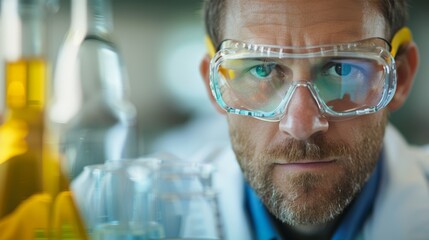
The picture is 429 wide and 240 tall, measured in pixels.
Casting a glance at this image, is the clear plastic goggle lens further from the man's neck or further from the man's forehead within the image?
the man's neck

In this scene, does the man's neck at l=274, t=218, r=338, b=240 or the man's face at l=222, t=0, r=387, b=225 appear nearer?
the man's face at l=222, t=0, r=387, b=225

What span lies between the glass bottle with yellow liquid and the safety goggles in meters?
0.33

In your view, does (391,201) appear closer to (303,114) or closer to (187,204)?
(303,114)

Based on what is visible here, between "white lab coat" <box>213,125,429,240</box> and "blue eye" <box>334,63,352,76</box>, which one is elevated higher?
"blue eye" <box>334,63,352,76</box>

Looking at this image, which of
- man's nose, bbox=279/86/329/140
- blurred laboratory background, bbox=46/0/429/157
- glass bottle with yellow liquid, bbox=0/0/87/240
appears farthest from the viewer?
blurred laboratory background, bbox=46/0/429/157

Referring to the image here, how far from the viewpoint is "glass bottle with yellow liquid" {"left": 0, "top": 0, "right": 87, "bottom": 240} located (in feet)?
2.78

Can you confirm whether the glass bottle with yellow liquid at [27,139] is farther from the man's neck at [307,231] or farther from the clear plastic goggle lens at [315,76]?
the man's neck at [307,231]

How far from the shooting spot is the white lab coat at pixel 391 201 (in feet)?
4.00

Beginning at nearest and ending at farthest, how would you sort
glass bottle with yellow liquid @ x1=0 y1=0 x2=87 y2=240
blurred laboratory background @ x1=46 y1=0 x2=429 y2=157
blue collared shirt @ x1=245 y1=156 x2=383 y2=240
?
1. glass bottle with yellow liquid @ x1=0 y1=0 x2=87 y2=240
2. blue collared shirt @ x1=245 y1=156 x2=383 y2=240
3. blurred laboratory background @ x1=46 y1=0 x2=429 y2=157

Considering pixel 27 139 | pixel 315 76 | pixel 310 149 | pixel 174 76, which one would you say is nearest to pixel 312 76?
pixel 315 76

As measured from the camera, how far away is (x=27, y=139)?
0.88 metres

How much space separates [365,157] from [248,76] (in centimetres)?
25

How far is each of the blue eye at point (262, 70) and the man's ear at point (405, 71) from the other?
1.01 feet

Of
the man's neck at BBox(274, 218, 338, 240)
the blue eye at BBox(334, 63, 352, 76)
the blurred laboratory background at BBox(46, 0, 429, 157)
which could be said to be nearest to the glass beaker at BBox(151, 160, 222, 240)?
the blue eye at BBox(334, 63, 352, 76)
